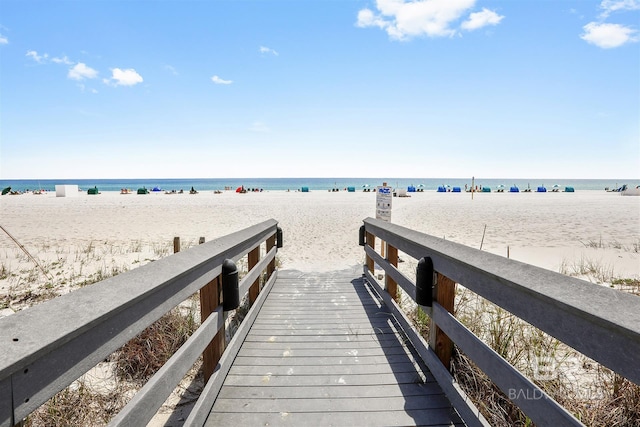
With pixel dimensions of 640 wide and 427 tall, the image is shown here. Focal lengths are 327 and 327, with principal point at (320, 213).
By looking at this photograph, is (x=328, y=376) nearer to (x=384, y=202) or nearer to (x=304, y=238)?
(x=384, y=202)

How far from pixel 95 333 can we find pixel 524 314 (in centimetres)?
185

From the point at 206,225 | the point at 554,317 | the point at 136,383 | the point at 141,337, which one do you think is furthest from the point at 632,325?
the point at 206,225

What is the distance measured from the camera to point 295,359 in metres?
3.08

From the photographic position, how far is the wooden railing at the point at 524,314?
1.14m

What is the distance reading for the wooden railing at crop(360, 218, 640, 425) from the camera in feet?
3.75

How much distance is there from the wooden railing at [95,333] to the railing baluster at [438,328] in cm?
176

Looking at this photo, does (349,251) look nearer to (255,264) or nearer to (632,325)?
(255,264)

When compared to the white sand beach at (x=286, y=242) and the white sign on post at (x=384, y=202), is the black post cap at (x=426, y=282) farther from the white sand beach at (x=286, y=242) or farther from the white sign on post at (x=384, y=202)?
the white sign on post at (x=384, y=202)

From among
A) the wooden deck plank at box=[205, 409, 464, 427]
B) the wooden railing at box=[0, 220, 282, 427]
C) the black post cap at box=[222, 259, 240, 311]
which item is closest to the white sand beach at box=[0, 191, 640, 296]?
the black post cap at box=[222, 259, 240, 311]

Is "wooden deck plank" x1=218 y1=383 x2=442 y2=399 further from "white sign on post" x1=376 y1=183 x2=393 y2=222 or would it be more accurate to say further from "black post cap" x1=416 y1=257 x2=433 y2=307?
"white sign on post" x1=376 y1=183 x2=393 y2=222

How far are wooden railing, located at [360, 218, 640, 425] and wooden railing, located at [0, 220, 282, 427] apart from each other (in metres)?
1.73

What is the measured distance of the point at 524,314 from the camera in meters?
1.59

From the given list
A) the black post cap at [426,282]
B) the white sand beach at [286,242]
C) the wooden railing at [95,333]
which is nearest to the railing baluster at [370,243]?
the white sand beach at [286,242]

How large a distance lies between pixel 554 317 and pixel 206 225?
50.8 ft
